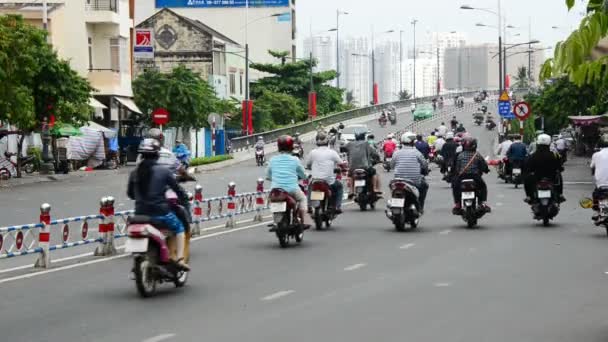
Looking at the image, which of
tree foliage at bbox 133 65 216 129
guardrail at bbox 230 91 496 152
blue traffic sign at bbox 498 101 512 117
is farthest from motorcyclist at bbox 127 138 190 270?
guardrail at bbox 230 91 496 152

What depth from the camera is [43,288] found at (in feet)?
48.5

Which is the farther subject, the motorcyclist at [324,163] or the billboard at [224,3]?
the billboard at [224,3]

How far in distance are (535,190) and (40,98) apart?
31.4m

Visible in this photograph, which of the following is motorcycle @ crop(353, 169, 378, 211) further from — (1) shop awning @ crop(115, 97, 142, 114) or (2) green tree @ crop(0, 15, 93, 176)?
(1) shop awning @ crop(115, 97, 142, 114)

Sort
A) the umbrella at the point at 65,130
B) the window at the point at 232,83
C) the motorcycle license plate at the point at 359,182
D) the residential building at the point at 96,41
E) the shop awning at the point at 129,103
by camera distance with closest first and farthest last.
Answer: the motorcycle license plate at the point at 359,182 → the umbrella at the point at 65,130 → the residential building at the point at 96,41 → the shop awning at the point at 129,103 → the window at the point at 232,83

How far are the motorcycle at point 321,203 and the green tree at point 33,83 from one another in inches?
875

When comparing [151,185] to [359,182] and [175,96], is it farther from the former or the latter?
[175,96]

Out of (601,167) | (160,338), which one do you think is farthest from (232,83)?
(160,338)

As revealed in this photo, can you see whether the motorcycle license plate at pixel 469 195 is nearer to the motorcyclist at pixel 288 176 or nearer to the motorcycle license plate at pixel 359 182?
the motorcyclist at pixel 288 176

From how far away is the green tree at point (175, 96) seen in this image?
2650 inches

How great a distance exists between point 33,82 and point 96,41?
14.9 meters

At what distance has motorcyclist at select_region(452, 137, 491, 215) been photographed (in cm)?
2284

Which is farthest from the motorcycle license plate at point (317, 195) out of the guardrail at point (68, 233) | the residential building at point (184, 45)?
the residential building at point (184, 45)

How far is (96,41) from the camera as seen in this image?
64.6 m
